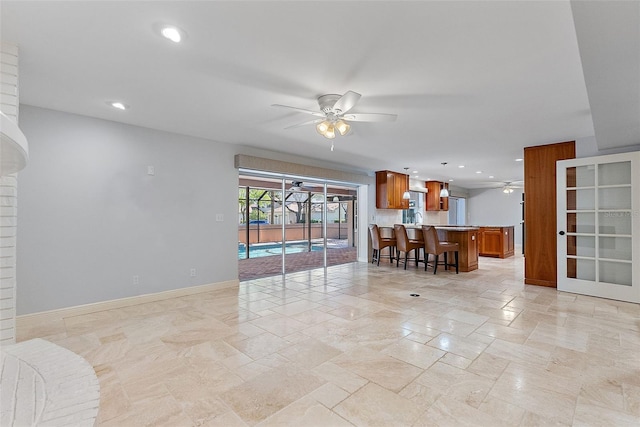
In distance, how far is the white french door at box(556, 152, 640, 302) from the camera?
4.17 meters

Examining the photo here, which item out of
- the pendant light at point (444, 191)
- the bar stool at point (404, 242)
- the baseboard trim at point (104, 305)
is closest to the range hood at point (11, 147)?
the baseboard trim at point (104, 305)

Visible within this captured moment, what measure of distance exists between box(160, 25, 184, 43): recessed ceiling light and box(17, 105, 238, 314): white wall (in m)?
2.48

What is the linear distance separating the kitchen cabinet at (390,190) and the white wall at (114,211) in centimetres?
430

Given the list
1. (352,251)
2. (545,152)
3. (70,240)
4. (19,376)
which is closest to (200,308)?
(70,240)

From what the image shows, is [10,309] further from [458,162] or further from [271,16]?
[458,162]

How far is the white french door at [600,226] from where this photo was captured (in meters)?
4.17

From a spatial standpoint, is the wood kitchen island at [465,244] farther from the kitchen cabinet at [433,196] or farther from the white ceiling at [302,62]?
the kitchen cabinet at [433,196]

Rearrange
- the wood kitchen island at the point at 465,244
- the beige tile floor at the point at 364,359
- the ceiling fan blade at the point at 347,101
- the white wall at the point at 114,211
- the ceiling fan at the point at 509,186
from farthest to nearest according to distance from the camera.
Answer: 1. the ceiling fan at the point at 509,186
2. the wood kitchen island at the point at 465,244
3. the white wall at the point at 114,211
4. the ceiling fan blade at the point at 347,101
5. the beige tile floor at the point at 364,359

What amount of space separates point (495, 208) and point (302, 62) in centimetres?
1187

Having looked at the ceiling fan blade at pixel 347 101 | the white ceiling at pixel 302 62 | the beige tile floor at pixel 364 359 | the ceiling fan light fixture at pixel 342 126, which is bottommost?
the beige tile floor at pixel 364 359

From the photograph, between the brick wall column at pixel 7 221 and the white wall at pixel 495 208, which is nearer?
the brick wall column at pixel 7 221

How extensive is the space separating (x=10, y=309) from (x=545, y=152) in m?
6.98

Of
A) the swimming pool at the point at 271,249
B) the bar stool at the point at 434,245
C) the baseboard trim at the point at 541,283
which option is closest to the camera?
the baseboard trim at the point at 541,283

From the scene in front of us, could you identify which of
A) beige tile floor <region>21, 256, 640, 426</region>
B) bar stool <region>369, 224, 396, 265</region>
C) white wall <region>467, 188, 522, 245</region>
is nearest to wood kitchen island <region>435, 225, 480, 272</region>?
bar stool <region>369, 224, 396, 265</region>
